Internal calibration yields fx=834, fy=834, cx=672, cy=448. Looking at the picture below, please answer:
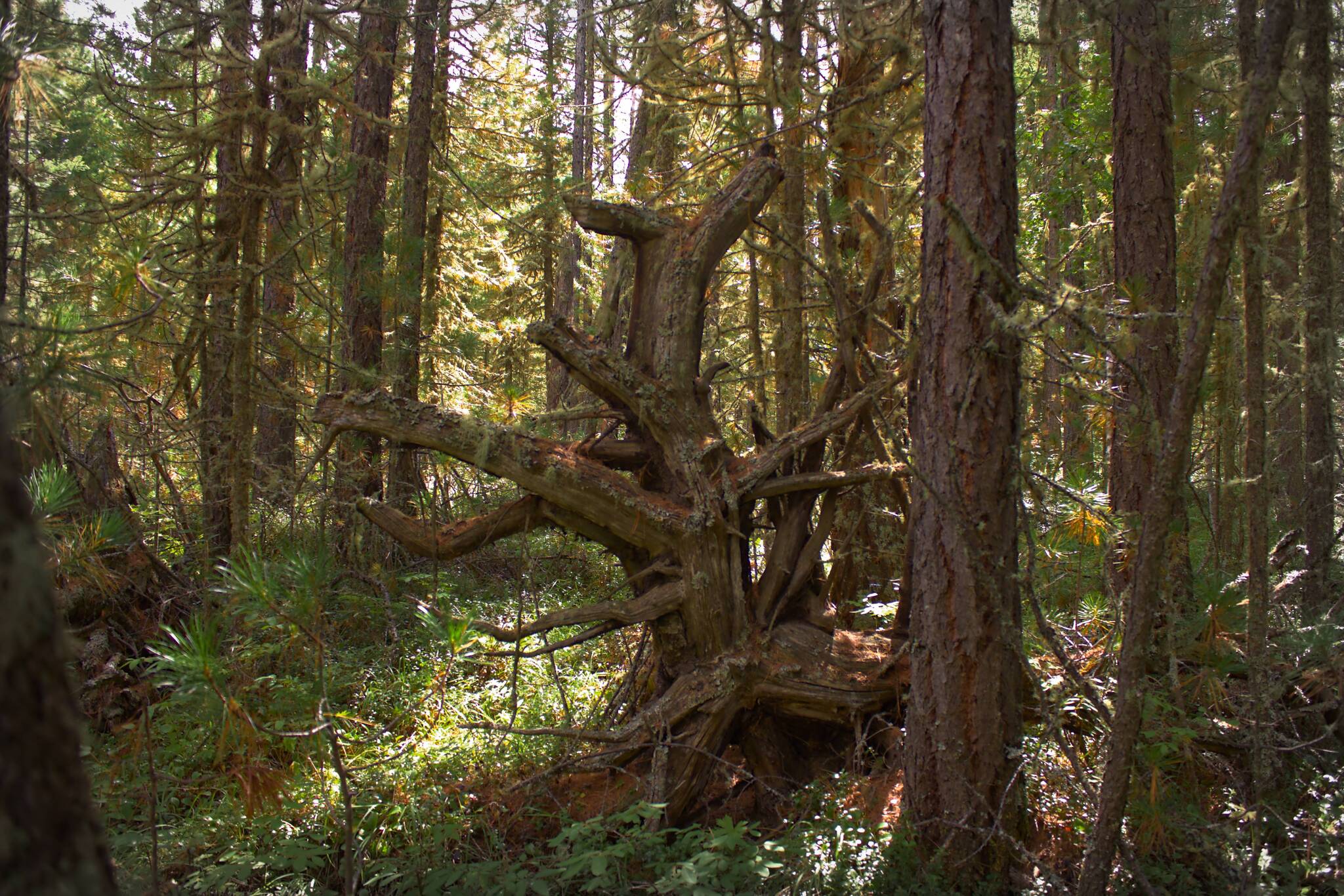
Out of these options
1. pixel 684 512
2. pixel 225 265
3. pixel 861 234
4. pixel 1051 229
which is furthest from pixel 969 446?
pixel 1051 229

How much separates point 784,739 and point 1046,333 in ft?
11.0

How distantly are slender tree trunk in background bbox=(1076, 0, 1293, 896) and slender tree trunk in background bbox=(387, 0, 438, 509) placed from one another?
21.6 ft

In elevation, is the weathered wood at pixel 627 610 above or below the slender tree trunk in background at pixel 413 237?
below

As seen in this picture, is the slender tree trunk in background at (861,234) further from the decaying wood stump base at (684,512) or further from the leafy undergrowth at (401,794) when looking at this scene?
the leafy undergrowth at (401,794)

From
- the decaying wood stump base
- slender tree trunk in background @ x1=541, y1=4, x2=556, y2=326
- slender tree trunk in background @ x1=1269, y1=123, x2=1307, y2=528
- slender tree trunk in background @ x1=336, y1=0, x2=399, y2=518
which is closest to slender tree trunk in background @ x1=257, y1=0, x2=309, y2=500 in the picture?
slender tree trunk in background @ x1=336, y1=0, x2=399, y2=518

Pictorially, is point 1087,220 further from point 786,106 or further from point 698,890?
point 698,890

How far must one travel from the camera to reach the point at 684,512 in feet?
18.0

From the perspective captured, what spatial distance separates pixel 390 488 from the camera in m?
9.11

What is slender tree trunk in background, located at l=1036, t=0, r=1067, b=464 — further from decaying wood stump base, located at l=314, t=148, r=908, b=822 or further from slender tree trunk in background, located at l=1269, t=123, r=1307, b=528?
slender tree trunk in background, located at l=1269, t=123, r=1307, b=528

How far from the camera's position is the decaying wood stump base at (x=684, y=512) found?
542 centimetres

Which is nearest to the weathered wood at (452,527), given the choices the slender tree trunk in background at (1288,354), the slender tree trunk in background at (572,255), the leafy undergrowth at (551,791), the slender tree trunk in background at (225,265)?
the leafy undergrowth at (551,791)

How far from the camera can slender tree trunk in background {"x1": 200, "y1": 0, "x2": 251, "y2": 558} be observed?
6.79 metres

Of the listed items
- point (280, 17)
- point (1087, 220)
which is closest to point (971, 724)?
point (280, 17)

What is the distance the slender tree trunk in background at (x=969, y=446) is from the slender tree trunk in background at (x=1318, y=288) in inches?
120
